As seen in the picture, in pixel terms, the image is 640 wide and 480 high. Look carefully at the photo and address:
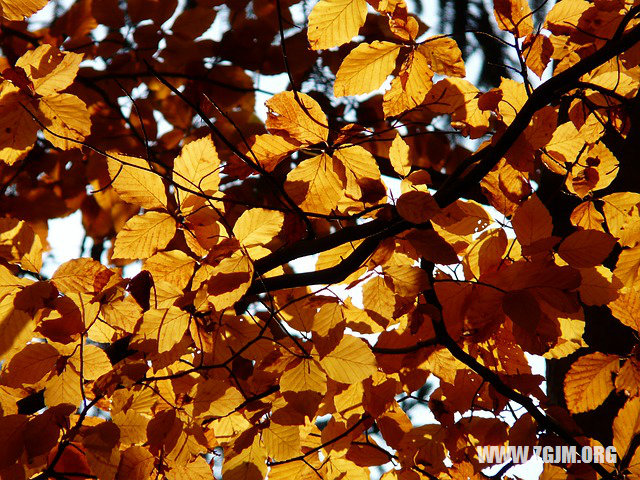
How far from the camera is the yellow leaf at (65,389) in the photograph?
100cm

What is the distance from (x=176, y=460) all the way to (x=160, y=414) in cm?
10

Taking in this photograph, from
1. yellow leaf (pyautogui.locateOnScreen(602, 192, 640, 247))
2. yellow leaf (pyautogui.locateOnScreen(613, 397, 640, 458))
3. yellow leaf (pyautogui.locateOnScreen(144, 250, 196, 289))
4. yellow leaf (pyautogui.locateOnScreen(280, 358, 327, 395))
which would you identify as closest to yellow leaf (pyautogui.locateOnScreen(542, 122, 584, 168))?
yellow leaf (pyautogui.locateOnScreen(602, 192, 640, 247))

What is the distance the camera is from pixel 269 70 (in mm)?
2367

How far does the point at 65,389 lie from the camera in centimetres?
100

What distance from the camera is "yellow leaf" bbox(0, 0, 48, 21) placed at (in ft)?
2.60

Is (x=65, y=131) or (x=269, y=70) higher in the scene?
(x=65, y=131)

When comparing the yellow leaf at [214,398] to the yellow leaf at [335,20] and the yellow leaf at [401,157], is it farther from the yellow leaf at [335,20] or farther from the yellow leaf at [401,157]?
the yellow leaf at [335,20]

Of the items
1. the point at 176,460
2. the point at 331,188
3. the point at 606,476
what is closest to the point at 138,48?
the point at 331,188

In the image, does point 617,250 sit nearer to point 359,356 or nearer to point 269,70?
point 359,356

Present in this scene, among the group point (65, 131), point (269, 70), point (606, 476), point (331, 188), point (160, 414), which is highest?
point (65, 131)

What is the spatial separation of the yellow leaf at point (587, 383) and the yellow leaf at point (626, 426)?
44 mm

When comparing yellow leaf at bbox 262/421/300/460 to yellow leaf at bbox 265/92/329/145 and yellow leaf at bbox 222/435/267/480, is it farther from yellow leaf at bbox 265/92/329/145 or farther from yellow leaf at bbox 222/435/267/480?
yellow leaf at bbox 265/92/329/145

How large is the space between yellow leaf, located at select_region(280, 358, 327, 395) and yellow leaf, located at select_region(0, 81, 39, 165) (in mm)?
625

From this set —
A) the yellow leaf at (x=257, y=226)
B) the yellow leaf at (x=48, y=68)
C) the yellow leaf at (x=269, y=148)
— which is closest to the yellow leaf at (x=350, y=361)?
the yellow leaf at (x=257, y=226)
